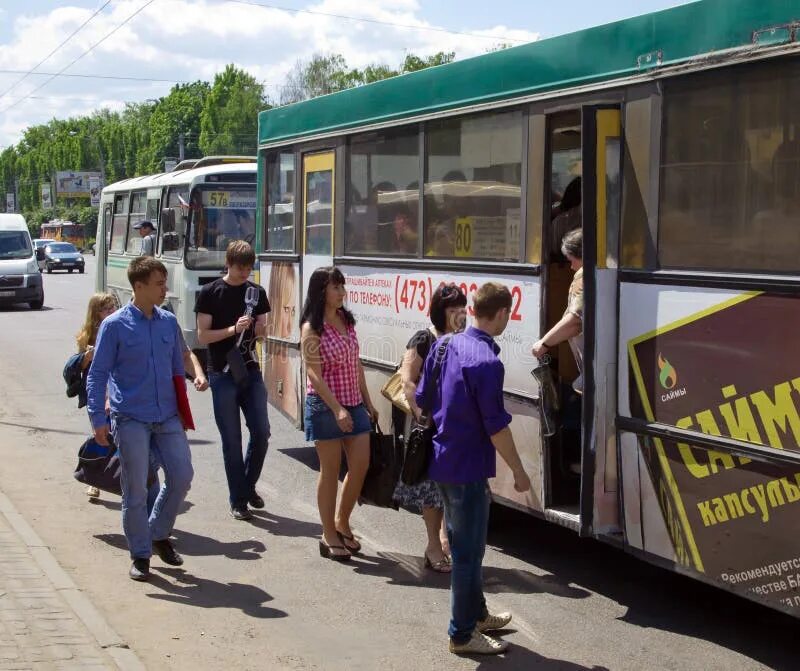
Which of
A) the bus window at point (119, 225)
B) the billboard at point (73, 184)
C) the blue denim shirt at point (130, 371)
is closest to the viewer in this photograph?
the blue denim shirt at point (130, 371)

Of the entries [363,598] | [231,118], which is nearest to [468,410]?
[363,598]

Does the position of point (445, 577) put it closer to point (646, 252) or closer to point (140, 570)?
A: point (140, 570)

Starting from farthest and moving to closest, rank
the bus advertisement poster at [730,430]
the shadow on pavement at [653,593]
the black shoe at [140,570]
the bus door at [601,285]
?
A: the black shoe at [140,570] → the bus door at [601,285] → the shadow on pavement at [653,593] → the bus advertisement poster at [730,430]

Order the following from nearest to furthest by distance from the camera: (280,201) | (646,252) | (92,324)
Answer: (646,252)
(92,324)
(280,201)

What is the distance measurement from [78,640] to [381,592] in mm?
1767

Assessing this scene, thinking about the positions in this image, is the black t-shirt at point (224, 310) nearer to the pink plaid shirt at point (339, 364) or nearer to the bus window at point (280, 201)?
the pink plaid shirt at point (339, 364)

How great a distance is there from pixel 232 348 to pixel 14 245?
23.0 metres

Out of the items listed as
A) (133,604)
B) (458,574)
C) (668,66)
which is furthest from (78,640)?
(668,66)

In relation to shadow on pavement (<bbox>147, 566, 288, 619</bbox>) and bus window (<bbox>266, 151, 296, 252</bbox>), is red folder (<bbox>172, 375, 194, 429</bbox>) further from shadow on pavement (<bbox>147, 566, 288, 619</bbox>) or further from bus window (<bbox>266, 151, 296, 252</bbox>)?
bus window (<bbox>266, 151, 296, 252</bbox>)

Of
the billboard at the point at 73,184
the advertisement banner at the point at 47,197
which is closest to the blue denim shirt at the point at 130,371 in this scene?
the billboard at the point at 73,184

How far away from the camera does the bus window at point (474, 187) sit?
6.97m

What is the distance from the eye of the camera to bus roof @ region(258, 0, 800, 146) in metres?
5.28

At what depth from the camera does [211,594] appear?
6637 millimetres

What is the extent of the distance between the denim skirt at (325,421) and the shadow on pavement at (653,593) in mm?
1221
